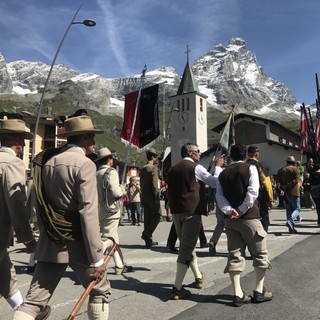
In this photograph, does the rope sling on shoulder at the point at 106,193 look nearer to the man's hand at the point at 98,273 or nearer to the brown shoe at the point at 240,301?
the brown shoe at the point at 240,301

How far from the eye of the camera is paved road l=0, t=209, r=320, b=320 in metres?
4.51

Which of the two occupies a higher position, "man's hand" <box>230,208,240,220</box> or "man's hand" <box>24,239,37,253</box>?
"man's hand" <box>230,208,240,220</box>

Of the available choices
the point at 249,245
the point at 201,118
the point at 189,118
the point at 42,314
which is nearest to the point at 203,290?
the point at 249,245

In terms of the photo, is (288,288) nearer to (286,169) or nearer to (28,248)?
(28,248)

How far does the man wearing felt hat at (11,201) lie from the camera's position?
350 centimetres

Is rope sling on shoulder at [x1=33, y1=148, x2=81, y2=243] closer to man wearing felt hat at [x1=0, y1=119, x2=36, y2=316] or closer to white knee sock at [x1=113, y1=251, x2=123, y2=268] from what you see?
man wearing felt hat at [x1=0, y1=119, x2=36, y2=316]

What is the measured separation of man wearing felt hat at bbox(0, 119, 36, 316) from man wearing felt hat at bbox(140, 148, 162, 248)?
205 inches

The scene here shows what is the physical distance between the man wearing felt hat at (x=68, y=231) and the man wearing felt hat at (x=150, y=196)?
18.7 ft

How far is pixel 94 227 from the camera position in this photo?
3107 mm

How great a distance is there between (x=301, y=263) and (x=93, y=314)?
4.84m

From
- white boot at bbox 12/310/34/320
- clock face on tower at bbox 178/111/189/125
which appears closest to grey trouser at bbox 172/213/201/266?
white boot at bbox 12/310/34/320

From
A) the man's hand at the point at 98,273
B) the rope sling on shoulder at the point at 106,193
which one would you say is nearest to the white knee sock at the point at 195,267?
the rope sling on shoulder at the point at 106,193

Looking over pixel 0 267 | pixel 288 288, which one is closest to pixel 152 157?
Result: pixel 288 288

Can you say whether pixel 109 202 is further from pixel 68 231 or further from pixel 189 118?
pixel 189 118
